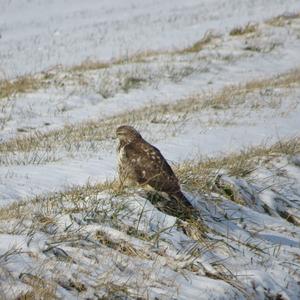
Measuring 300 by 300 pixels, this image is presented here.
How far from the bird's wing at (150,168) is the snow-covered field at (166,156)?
0.19 meters

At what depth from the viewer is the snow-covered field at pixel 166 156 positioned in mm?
5918

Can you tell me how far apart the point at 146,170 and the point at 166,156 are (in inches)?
144

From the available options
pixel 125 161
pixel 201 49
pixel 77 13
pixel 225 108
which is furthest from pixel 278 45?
pixel 125 161

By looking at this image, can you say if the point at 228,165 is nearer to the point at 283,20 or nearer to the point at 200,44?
the point at 200,44

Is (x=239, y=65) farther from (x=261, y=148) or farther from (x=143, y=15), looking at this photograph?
(x=143, y=15)

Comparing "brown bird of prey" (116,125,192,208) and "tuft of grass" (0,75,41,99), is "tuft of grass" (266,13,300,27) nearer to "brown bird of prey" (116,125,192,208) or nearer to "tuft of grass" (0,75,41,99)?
"tuft of grass" (0,75,41,99)

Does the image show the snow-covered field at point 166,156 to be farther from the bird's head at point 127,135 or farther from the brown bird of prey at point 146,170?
the bird's head at point 127,135

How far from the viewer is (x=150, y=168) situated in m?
7.17

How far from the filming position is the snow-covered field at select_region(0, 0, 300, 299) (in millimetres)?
5918

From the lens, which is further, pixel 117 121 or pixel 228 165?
A: pixel 117 121

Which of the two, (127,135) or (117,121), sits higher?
(127,135)

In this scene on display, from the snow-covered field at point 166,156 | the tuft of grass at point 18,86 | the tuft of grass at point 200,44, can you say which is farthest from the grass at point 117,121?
the tuft of grass at point 200,44

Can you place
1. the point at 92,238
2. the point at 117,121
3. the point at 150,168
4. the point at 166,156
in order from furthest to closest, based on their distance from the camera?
1. the point at 117,121
2. the point at 166,156
3. the point at 150,168
4. the point at 92,238

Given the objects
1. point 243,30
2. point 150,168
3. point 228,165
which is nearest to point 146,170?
point 150,168
